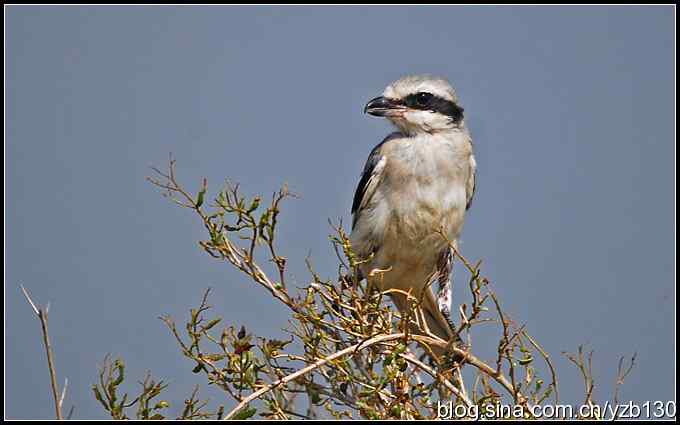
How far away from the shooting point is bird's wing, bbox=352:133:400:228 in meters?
5.28

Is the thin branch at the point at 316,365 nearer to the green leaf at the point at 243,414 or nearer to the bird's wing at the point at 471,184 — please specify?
the green leaf at the point at 243,414

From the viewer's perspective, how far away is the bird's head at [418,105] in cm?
518

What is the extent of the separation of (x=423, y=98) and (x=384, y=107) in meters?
0.29

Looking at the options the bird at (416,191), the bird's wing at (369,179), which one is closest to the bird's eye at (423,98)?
the bird at (416,191)

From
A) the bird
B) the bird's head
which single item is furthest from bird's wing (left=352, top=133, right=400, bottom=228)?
the bird's head

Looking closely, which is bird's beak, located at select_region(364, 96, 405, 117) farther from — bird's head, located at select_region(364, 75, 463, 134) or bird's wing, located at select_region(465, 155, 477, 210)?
bird's wing, located at select_region(465, 155, 477, 210)

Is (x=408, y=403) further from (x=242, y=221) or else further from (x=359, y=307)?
(x=242, y=221)

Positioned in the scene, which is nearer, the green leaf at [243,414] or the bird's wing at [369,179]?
the green leaf at [243,414]

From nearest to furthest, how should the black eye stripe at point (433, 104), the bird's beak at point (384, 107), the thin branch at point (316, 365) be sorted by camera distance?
the thin branch at point (316, 365), the bird's beak at point (384, 107), the black eye stripe at point (433, 104)

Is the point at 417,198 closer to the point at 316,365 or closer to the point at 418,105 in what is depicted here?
the point at 418,105

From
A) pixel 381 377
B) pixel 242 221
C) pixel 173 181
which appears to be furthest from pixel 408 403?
pixel 173 181

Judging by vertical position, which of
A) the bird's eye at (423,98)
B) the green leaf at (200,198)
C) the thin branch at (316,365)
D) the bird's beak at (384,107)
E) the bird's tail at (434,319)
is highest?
the bird's eye at (423,98)

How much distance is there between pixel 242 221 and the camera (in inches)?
121

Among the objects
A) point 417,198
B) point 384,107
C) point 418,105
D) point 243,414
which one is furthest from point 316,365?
point 418,105
